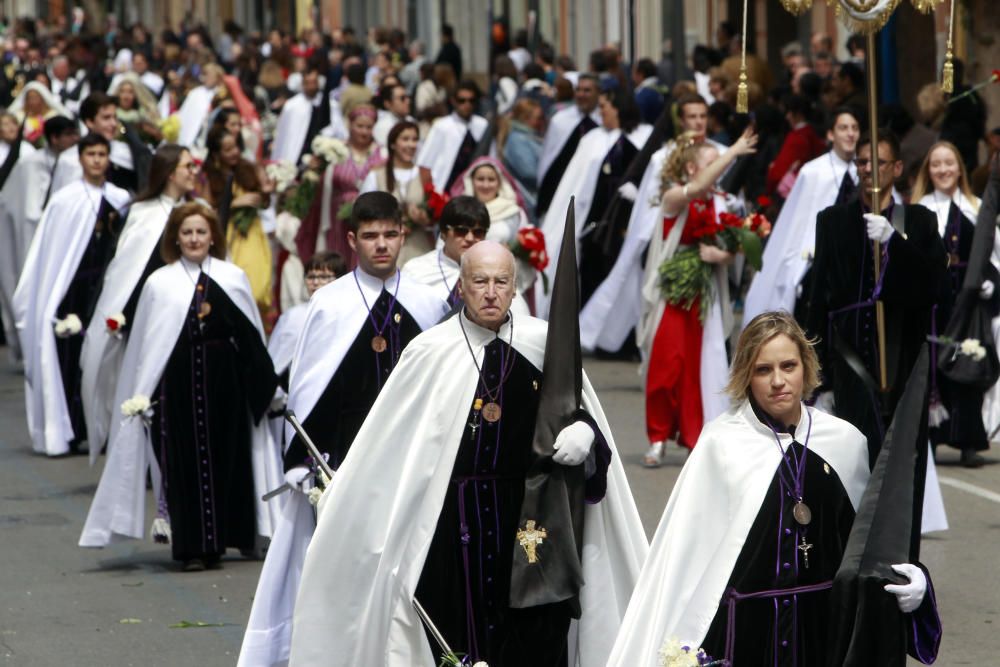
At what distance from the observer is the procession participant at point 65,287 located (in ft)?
44.5

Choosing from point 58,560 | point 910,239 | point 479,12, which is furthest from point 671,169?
point 479,12

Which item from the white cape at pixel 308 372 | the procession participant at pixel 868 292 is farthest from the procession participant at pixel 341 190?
the white cape at pixel 308 372

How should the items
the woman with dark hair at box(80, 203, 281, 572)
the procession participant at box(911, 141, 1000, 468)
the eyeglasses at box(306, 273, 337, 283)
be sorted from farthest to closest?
the procession participant at box(911, 141, 1000, 468) → the eyeglasses at box(306, 273, 337, 283) → the woman with dark hair at box(80, 203, 281, 572)

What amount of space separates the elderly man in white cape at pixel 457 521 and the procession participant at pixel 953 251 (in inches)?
216

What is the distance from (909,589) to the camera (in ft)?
18.0

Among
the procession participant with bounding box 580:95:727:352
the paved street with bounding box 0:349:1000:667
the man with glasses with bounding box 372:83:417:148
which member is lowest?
the paved street with bounding box 0:349:1000:667

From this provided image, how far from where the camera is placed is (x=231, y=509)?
33.5 feet

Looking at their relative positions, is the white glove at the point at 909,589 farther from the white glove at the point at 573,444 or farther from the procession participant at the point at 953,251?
the procession participant at the point at 953,251

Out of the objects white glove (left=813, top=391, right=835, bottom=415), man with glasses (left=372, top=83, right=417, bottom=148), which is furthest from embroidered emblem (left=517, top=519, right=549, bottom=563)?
man with glasses (left=372, top=83, right=417, bottom=148)

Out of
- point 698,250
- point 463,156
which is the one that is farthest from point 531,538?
point 463,156

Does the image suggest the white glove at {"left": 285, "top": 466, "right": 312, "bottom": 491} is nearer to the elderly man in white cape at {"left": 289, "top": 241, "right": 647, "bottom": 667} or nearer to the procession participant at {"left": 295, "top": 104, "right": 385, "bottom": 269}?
the elderly man in white cape at {"left": 289, "top": 241, "right": 647, "bottom": 667}

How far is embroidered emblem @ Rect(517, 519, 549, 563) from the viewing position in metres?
6.60

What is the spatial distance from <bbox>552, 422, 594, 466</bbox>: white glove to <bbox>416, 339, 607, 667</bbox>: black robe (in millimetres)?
271

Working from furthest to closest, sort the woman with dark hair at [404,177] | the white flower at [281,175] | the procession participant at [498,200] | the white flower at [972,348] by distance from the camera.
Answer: the white flower at [281,175], the woman with dark hair at [404,177], the procession participant at [498,200], the white flower at [972,348]
